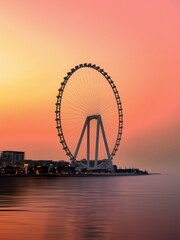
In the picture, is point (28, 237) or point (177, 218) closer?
point (28, 237)

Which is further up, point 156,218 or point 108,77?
point 108,77

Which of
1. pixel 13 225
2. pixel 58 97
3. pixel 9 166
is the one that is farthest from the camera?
pixel 9 166

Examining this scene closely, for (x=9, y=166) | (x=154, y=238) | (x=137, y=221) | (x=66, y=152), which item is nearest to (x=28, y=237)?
(x=154, y=238)

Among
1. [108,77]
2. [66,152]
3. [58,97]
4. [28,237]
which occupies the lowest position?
[28,237]

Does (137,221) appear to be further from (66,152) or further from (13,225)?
(66,152)

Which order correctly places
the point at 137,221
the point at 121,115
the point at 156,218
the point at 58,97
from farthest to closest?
the point at 121,115, the point at 58,97, the point at 156,218, the point at 137,221

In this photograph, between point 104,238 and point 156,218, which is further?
point 156,218

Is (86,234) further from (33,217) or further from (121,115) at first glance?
(121,115)

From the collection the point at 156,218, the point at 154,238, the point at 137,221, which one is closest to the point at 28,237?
the point at 154,238

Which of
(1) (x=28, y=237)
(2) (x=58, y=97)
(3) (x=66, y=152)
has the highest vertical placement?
(2) (x=58, y=97)
